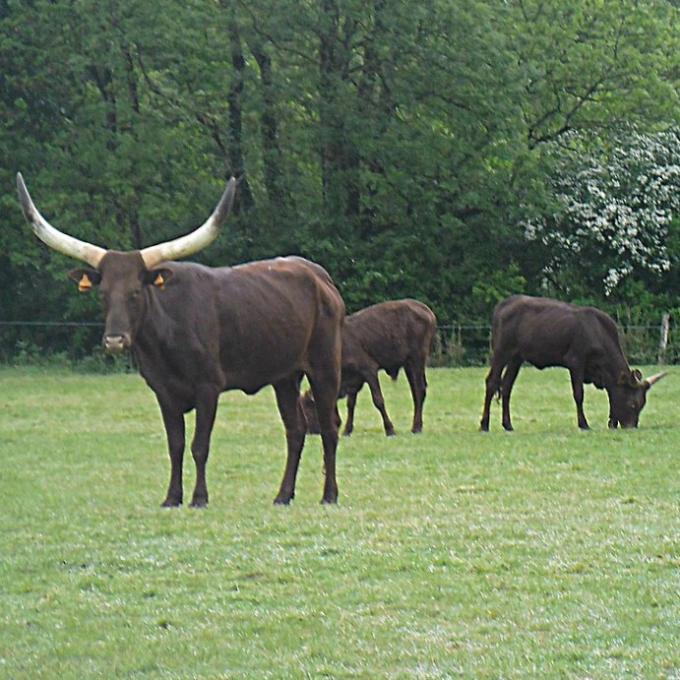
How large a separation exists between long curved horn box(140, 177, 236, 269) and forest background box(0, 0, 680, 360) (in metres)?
25.2

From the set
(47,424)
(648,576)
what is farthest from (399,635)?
(47,424)

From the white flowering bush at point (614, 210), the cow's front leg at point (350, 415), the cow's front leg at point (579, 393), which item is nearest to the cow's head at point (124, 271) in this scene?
the cow's front leg at point (350, 415)

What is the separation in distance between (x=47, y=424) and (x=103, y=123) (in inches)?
722

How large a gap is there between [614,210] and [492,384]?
1930cm

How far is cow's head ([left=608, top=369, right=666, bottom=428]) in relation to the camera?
20.3 meters

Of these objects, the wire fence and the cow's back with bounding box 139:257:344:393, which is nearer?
the cow's back with bounding box 139:257:344:393

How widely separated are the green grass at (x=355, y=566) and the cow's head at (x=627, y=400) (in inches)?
109

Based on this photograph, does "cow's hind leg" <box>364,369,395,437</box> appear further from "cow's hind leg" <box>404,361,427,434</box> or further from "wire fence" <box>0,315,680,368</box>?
"wire fence" <box>0,315,680,368</box>

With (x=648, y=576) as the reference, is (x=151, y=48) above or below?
above

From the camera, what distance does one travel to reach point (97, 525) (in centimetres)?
1136

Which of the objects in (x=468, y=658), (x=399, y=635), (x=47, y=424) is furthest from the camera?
(x=47, y=424)

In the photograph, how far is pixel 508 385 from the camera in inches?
834

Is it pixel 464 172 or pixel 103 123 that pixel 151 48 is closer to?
pixel 103 123

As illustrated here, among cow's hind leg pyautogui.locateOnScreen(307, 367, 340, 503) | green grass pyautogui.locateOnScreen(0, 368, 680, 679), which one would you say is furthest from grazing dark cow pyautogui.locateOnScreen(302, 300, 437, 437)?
cow's hind leg pyautogui.locateOnScreen(307, 367, 340, 503)
